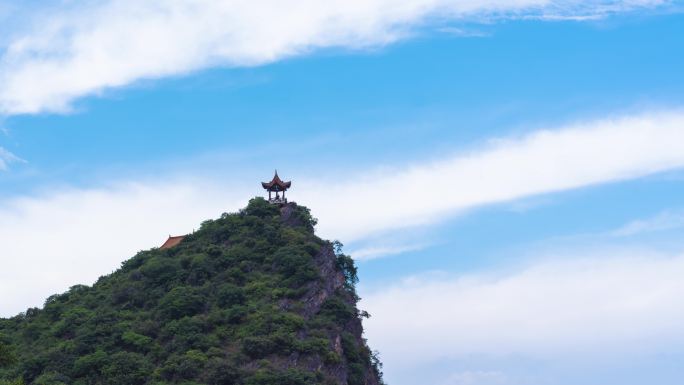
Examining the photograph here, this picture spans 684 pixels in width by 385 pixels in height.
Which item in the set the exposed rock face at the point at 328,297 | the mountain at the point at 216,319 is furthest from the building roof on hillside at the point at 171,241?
the exposed rock face at the point at 328,297

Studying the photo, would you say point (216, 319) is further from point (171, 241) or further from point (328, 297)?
point (171, 241)

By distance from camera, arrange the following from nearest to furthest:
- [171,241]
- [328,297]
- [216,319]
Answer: [216,319]
[328,297]
[171,241]

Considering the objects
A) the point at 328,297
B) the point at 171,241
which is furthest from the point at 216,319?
the point at 171,241

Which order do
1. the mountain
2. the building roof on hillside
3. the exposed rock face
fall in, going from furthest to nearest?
the building roof on hillside
the exposed rock face
the mountain

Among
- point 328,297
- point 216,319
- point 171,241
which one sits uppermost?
point 171,241

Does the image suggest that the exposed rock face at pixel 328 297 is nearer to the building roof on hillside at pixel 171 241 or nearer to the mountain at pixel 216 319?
the mountain at pixel 216 319

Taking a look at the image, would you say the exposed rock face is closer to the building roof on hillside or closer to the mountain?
the mountain

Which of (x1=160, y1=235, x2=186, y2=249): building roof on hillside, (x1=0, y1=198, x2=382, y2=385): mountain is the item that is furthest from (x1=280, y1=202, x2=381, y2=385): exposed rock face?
(x1=160, y1=235, x2=186, y2=249): building roof on hillside

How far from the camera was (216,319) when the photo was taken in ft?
179

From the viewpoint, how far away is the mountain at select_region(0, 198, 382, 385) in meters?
50.3

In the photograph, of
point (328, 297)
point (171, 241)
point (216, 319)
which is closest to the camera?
point (216, 319)

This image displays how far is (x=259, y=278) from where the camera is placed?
60406 mm

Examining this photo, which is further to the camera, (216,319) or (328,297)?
(328,297)

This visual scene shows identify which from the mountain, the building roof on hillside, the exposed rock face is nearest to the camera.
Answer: the mountain
